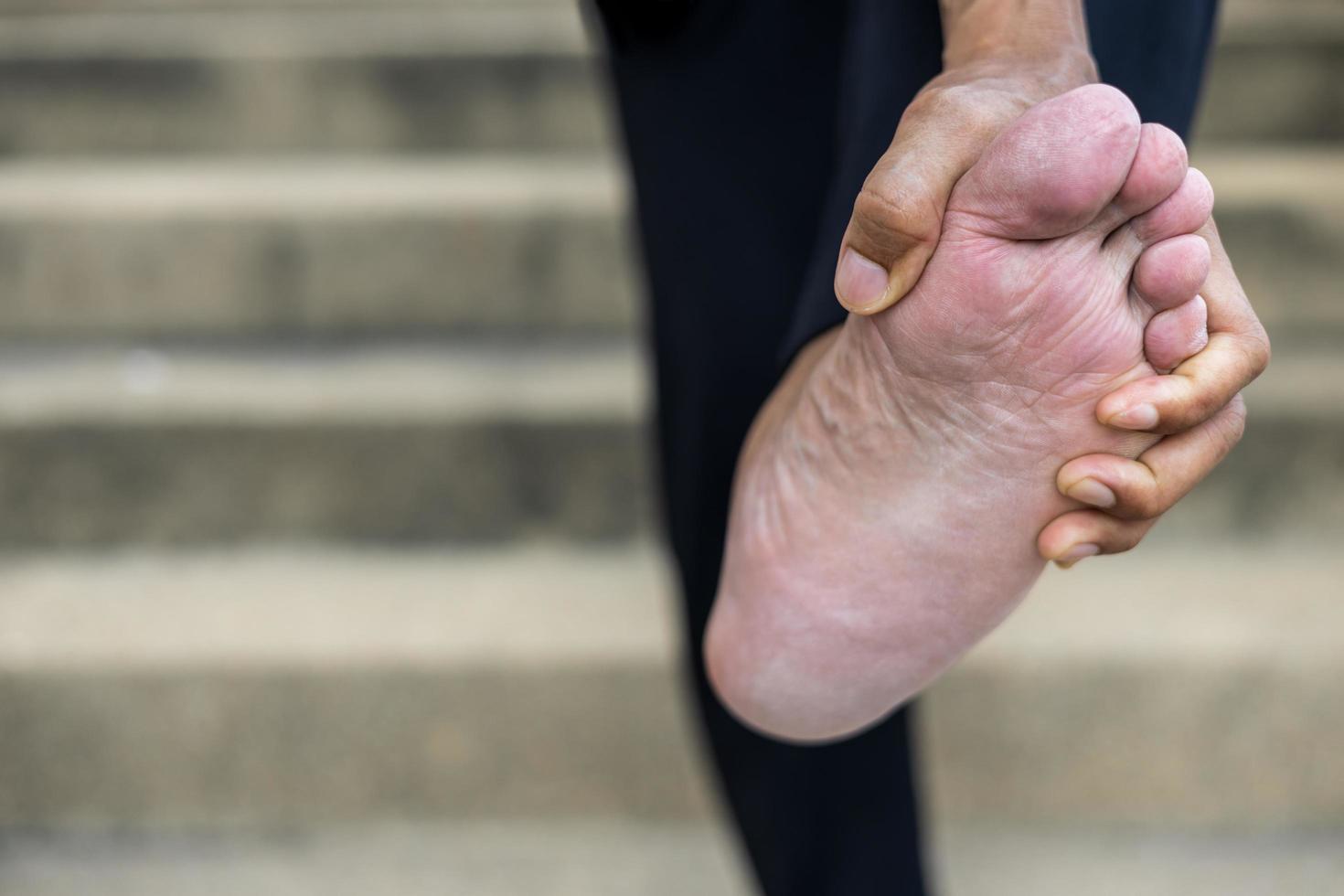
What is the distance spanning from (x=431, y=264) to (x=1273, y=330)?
0.79 meters

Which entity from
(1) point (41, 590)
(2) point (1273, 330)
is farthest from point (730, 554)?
(2) point (1273, 330)

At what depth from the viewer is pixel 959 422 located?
388 millimetres

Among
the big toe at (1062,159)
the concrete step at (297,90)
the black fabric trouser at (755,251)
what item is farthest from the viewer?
the concrete step at (297,90)

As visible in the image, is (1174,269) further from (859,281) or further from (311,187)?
(311,187)

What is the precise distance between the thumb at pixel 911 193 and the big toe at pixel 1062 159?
1cm

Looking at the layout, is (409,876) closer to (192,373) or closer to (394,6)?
(192,373)

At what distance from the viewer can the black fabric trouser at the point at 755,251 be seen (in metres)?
0.44

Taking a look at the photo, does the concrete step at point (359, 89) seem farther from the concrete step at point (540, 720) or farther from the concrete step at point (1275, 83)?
the concrete step at point (540, 720)

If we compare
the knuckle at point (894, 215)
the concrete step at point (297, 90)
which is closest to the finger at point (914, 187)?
the knuckle at point (894, 215)

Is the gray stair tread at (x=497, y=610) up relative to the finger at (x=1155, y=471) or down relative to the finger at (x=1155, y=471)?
down

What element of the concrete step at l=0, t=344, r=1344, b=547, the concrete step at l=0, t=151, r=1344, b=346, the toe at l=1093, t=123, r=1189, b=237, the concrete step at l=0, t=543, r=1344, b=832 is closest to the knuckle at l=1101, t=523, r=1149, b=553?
the toe at l=1093, t=123, r=1189, b=237

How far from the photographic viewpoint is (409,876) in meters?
0.80

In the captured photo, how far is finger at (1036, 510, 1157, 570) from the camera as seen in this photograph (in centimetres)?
38

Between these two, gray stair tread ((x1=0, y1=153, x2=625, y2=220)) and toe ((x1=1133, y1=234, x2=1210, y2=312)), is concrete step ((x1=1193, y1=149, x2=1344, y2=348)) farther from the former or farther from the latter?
toe ((x1=1133, y1=234, x2=1210, y2=312))
